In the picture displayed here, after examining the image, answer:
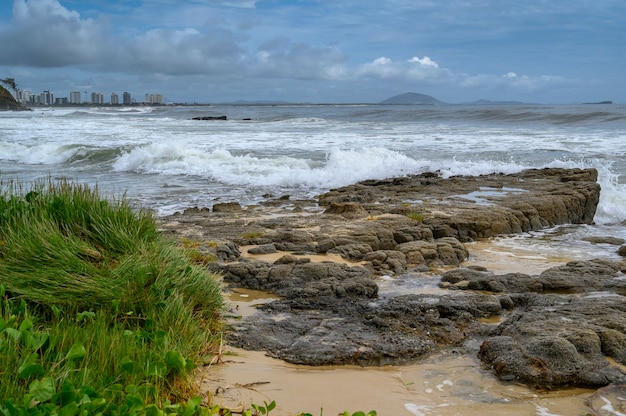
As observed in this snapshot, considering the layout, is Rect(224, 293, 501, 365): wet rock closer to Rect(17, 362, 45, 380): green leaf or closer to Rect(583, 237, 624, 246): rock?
Rect(17, 362, 45, 380): green leaf

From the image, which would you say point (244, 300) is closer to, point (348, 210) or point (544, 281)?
point (544, 281)

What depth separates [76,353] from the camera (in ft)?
10.5

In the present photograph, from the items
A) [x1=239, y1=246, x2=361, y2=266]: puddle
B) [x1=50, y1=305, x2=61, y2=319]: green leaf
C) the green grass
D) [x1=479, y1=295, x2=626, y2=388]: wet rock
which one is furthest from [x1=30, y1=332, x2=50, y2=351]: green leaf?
[x1=239, y1=246, x2=361, y2=266]: puddle

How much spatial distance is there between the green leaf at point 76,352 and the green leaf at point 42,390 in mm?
315

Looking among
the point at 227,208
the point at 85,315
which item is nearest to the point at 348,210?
the point at 227,208

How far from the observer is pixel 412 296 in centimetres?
619

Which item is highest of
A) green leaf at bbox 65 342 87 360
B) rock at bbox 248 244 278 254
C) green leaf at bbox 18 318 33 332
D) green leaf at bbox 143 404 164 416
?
green leaf at bbox 18 318 33 332

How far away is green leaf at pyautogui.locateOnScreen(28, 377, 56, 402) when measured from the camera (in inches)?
109

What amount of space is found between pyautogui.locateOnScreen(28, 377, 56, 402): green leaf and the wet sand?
1008 millimetres

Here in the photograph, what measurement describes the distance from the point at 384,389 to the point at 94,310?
206 centimetres

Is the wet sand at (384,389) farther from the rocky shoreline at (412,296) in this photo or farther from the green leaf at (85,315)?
the green leaf at (85,315)

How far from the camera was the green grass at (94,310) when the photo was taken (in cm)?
300

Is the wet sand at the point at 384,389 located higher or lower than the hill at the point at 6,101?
lower

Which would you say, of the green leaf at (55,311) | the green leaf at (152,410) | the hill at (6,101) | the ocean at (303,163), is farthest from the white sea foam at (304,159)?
the hill at (6,101)
